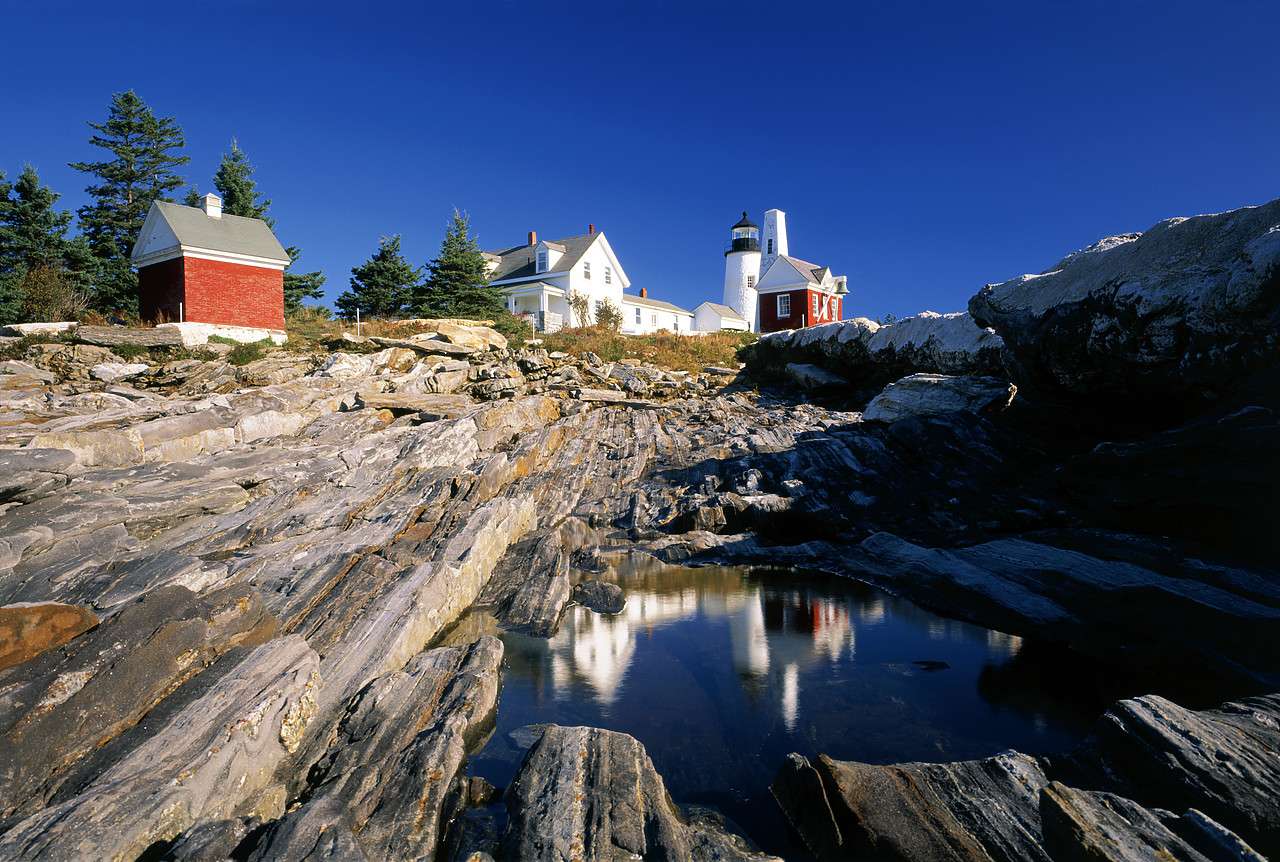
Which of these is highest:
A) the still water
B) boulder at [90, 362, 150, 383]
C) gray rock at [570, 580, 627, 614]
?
boulder at [90, 362, 150, 383]

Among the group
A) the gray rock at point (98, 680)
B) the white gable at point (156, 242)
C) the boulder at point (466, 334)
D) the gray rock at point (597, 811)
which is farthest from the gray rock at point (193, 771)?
the white gable at point (156, 242)

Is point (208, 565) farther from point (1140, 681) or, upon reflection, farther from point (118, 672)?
point (1140, 681)

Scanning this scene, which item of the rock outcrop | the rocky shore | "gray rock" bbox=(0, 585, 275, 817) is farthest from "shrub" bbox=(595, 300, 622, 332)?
the rock outcrop

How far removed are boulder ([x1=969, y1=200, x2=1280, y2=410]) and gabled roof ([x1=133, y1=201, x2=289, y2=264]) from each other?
33.8 meters

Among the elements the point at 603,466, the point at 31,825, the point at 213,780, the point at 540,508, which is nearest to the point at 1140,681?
the point at 213,780

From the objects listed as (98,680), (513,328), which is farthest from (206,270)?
(98,680)

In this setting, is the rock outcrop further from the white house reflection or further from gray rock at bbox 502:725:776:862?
the white house reflection

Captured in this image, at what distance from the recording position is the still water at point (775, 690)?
19.9ft

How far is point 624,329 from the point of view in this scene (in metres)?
50.4

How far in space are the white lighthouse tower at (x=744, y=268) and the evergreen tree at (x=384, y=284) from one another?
31.2m

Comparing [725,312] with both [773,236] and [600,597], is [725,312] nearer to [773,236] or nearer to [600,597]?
[773,236]

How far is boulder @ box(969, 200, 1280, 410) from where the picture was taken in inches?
320

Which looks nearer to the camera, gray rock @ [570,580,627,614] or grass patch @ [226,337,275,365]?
gray rock @ [570,580,627,614]

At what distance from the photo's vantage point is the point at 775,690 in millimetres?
7621
